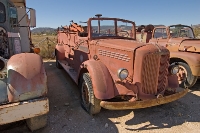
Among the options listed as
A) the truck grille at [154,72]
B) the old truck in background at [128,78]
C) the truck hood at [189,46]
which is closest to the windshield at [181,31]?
the truck hood at [189,46]

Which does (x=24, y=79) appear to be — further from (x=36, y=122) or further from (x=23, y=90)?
(x=36, y=122)

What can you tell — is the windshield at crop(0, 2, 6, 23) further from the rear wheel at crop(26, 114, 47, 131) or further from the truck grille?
the truck grille

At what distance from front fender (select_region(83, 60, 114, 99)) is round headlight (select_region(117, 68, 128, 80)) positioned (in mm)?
331

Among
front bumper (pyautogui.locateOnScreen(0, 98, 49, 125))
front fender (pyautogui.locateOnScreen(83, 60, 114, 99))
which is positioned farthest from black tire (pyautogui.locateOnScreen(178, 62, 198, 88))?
front bumper (pyautogui.locateOnScreen(0, 98, 49, 125))

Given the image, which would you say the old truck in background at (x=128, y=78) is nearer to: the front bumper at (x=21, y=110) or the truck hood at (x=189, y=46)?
the front bumper at (x=21, y=110)

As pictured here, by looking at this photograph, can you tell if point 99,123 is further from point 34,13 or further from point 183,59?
point 183,59

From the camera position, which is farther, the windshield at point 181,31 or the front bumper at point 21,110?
the windshield at point 181,31

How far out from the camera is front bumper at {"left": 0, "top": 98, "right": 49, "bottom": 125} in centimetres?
256

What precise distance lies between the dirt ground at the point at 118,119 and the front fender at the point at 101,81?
0.68 metres

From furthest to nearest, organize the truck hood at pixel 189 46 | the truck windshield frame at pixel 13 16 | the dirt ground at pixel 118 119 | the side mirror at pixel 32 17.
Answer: the truck hood at pixel 189 46
the side mirror at pixel 32 17
the truck windshield frame at pixel 13 16
the dirt ground at pixel 118 119

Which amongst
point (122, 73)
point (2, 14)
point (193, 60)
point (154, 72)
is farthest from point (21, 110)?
point (193, 60)

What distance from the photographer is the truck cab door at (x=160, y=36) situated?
7194mm

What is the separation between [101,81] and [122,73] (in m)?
0.49

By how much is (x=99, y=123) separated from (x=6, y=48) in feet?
8.88
